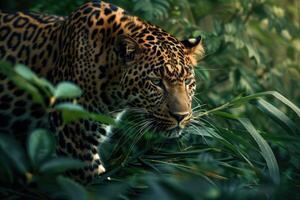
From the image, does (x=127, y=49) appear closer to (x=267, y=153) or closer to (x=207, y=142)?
(x=207, y=142)

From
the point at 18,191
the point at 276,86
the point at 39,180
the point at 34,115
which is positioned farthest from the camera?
the point at 276,86

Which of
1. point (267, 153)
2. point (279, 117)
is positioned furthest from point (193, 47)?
point (267, 153)

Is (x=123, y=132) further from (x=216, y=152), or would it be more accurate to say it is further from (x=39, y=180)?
(x=39, y=180)

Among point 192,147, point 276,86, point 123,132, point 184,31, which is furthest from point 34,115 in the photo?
point 276,86

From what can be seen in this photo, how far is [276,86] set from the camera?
381 inches

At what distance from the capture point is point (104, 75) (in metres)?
6.46

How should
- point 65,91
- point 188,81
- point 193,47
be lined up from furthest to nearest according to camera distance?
point 193,47, point 188,81, point 65,91

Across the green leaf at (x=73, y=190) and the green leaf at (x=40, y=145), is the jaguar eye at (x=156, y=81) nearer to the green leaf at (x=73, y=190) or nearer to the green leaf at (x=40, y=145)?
the green leaf at (x=40, y=145)

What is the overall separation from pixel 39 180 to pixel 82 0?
13.7ft

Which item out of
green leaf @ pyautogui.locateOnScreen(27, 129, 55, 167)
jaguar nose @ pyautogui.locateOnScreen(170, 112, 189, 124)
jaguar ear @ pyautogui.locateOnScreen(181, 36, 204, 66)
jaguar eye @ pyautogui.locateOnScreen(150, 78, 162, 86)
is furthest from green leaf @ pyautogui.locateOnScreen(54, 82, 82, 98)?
jaguar ear @ pyautogui.locateOnScreen(181, 36, 204, 66)

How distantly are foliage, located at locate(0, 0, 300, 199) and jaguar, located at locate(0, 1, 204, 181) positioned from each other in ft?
0.79

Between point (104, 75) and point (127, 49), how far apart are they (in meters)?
0.27

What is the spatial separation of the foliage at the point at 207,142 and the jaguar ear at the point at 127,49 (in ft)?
1.73

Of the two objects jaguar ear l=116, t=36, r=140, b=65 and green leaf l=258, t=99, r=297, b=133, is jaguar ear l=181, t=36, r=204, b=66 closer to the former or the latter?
jaguar ear l=116, t=36, r=140, b=65
